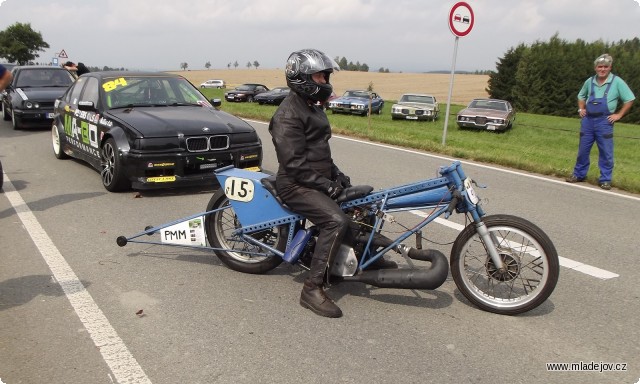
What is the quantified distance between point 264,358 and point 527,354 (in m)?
1.62

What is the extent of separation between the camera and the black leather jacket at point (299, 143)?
3924 mm

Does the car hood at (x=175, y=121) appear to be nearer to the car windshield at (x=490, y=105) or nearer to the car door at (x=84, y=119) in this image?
the car door at (x=84, y=119)

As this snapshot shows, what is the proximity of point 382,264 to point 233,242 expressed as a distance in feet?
4.46

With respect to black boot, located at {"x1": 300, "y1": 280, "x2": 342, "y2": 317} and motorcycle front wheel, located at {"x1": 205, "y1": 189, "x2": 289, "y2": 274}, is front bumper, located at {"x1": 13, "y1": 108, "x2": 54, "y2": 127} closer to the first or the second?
motorcycle front wheel, located at {"x1": 205, "y1": 189, "x2": 289, "y2": 274}

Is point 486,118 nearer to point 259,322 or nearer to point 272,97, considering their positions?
point 272,97

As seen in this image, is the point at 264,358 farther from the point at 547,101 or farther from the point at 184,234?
the point at 547,101

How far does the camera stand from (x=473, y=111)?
22172 millimetres

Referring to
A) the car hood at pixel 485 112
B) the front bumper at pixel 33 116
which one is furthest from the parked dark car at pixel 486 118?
the front bumper at pixel 33 116

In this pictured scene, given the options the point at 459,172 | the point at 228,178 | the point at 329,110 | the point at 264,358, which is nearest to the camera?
the point at 264,358

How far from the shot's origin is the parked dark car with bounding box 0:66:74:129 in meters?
14.0

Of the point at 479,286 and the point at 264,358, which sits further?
the point at 479,286

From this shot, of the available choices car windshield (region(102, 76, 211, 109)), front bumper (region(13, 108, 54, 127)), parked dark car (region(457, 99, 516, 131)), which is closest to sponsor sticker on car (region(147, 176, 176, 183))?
car windshield (region(102, 76, 211, 109))

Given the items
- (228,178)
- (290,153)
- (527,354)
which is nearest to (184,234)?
(228,178)

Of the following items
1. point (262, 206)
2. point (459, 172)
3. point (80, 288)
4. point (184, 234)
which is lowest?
point (80, 288)
